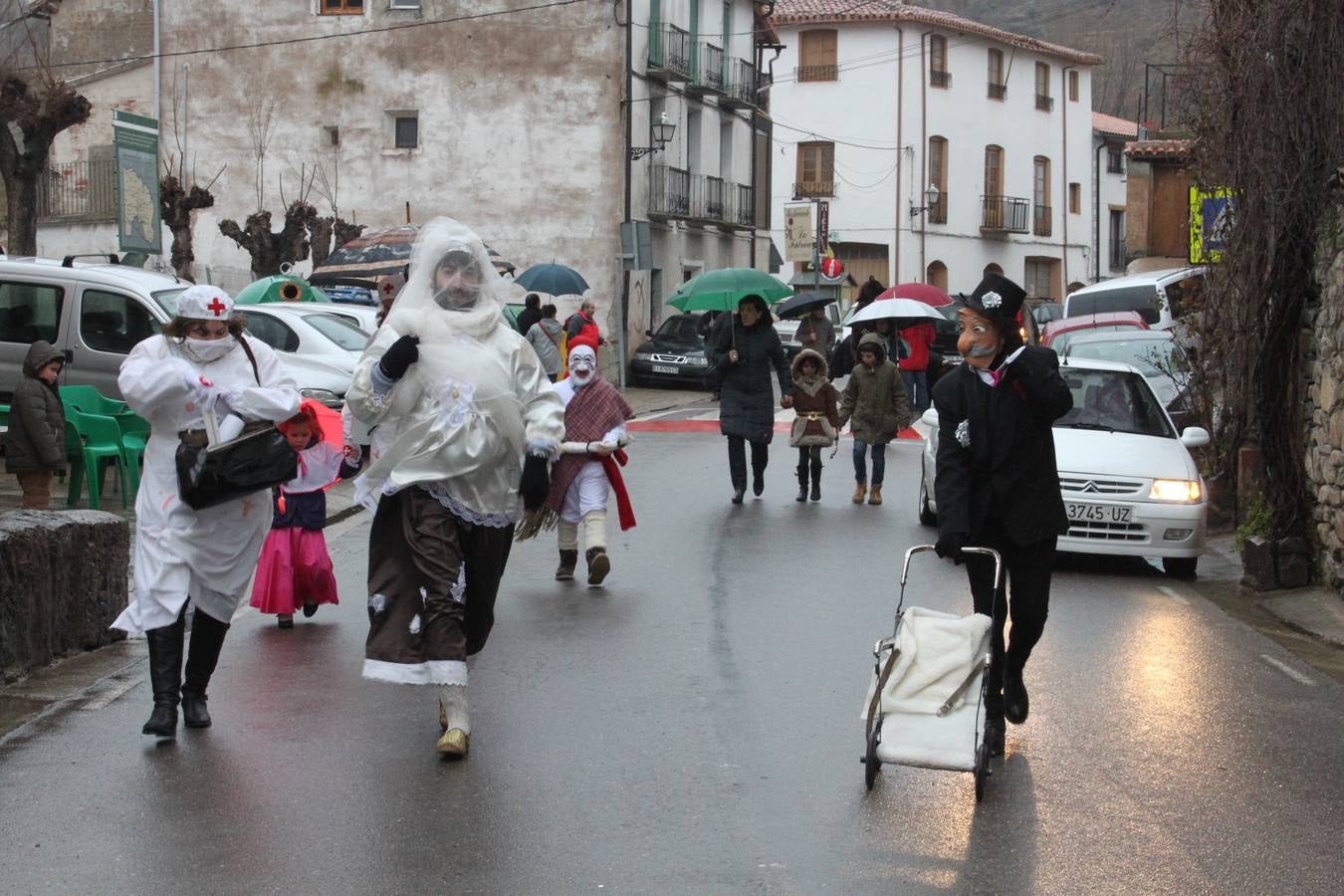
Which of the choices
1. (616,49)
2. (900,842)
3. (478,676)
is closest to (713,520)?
(478,676)

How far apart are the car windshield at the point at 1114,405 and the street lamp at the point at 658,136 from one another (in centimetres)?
2452

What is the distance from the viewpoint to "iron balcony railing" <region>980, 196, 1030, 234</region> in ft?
199

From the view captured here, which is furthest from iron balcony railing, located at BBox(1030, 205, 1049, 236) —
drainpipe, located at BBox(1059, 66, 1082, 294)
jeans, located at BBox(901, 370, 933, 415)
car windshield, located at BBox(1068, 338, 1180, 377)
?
car windshield, located at BBox(1068, 338, 1180, 377)

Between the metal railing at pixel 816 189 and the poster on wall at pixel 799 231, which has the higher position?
the metal railing at pixel 816 189

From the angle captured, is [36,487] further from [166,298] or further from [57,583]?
[57,583]

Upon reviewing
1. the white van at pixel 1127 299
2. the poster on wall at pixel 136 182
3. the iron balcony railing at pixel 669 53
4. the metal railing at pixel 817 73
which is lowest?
the white van at pixel 1127 299

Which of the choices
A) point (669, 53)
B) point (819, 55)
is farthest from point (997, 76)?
point (669, 53)

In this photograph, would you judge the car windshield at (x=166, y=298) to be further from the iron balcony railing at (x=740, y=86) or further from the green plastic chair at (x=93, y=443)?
the iron balcony railing at (x=740, y=86)

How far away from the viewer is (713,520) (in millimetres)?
14180

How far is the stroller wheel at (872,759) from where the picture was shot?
5934 millimetres

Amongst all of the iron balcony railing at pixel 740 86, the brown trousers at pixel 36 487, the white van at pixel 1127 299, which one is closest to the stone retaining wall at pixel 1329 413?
the brown trousers at pixel 36 487

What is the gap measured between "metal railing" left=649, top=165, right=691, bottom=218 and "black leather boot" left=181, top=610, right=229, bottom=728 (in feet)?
107

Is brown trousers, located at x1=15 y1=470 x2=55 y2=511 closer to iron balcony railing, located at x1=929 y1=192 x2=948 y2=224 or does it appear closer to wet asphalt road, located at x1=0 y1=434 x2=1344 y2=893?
wet asphalt road, located at x1=0 y1=434 x2=1344 y2=893

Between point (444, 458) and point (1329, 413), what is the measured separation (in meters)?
6.97
